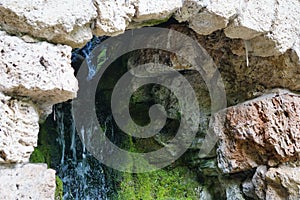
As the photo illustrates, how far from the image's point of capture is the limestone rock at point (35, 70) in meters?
1.02

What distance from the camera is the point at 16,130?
1.04 meters

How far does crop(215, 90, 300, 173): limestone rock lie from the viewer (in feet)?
5.29

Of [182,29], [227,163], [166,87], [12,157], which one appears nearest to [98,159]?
[166,87]

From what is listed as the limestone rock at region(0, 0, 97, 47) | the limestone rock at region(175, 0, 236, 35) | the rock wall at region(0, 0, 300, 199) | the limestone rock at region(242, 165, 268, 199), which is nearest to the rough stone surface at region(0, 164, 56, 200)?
the rock wall at region(0, 0, 300, 199)

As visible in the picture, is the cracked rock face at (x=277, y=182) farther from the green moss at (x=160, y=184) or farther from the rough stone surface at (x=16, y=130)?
the rough stone surface at (x=16, y=130)

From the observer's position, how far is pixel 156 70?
177cm

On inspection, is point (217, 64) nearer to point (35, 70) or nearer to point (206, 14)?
point (206, 14)

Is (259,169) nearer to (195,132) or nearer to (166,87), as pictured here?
(195,132)

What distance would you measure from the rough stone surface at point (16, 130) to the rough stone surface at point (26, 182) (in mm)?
29

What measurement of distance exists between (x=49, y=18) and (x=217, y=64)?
0.95 metres

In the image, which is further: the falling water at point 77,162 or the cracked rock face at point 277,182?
the falling water at point 77,162

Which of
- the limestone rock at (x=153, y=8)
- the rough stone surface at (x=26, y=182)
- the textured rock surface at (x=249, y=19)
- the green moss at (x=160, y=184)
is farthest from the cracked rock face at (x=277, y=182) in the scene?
the rough stone surface at (x=26, y=182)

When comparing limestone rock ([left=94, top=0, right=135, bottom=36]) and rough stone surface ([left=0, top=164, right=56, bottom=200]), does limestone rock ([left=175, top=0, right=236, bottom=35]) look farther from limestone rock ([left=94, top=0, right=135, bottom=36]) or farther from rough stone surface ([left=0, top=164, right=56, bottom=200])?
rough stone surface ([left=0, top=164, right=56, bottom=200])

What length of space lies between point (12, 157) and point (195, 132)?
112 cm
